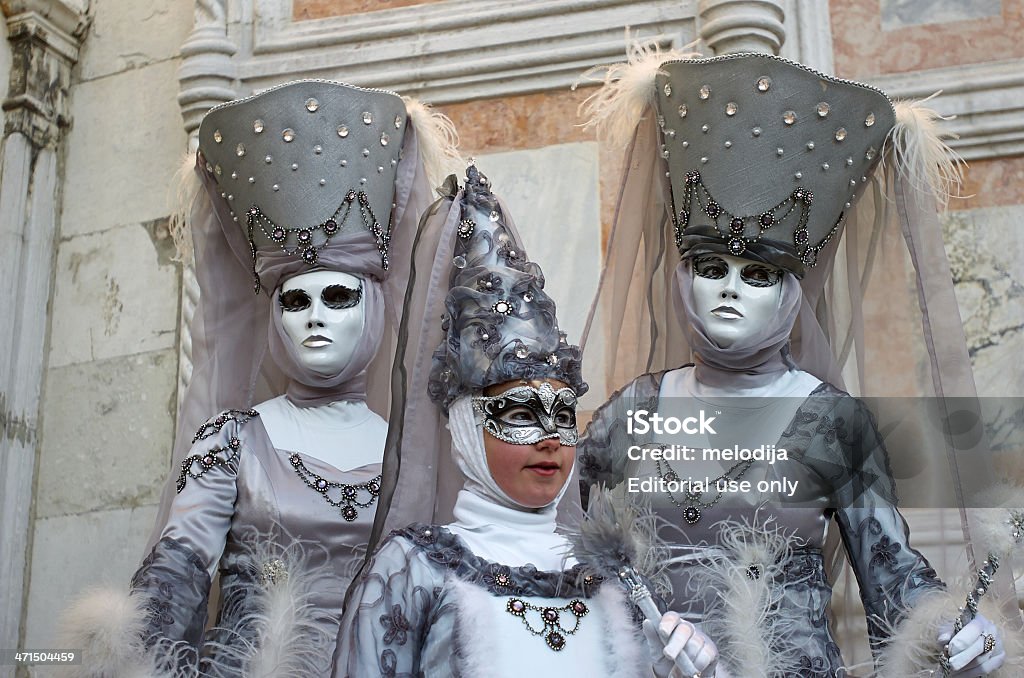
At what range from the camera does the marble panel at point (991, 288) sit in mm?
3984

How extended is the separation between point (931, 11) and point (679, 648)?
2.41 metres

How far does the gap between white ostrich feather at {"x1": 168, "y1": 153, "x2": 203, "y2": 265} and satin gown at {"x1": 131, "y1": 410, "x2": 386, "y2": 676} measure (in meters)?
0.58

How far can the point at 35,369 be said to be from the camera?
4.60 m

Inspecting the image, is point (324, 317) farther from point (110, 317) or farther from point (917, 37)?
point (917, 37)

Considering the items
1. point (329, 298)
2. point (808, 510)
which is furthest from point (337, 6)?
point (808, 510)

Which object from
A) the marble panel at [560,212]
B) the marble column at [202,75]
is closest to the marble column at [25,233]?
the marble column at [202,75]

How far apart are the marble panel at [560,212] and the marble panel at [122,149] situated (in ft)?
3.26

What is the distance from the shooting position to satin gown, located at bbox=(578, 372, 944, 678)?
3.10 m

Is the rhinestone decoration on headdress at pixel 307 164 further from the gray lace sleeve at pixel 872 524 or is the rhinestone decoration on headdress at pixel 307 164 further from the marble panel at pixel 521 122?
the gray lace sleeve at pixel 872 524

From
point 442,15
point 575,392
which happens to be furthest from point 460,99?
point 575,392

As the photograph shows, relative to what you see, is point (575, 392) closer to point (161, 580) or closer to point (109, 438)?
point (161, 580)

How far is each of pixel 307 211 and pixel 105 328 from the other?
1.38 m

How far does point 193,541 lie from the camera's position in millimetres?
3205

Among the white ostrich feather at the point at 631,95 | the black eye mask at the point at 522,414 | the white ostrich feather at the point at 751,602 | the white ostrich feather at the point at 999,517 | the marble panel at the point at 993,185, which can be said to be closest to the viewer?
the black eye mask at the point at 522,414
